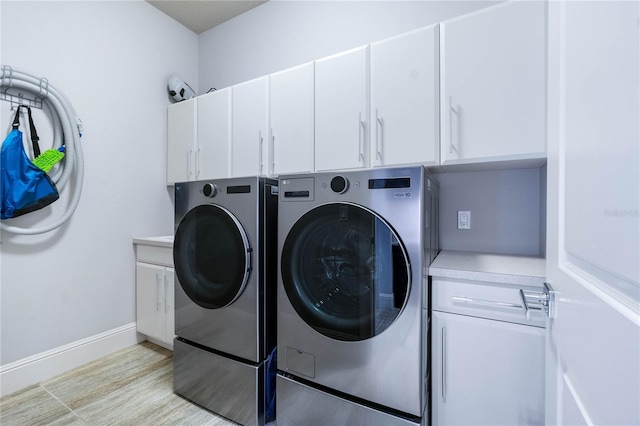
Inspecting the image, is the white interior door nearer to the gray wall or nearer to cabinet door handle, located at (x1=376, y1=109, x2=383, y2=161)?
cabinet door handle, located at (x1=376, y1=109, x2=383, y2=161)

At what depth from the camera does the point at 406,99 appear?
60.1 inches

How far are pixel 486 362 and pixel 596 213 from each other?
883 mm

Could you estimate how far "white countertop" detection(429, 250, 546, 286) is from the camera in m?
1.05

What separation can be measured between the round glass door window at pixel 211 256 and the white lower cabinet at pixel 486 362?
0.94 metres

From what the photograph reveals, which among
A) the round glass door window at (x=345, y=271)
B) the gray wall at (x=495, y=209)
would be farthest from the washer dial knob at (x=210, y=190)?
the gray wall at (x=495, y=209)

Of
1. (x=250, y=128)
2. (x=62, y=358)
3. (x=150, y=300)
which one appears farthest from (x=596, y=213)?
(x=62, y=358)

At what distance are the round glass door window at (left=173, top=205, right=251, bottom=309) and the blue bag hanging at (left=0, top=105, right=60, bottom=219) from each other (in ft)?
3.03

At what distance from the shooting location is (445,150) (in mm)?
1445

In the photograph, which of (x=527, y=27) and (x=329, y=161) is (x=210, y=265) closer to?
(x=329, y=161)

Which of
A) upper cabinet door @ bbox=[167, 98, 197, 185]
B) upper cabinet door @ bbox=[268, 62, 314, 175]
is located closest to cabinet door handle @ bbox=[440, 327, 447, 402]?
upper cabinet door @ bbox=[268, 62, 314, 175]

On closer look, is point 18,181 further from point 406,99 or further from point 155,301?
point 406,99

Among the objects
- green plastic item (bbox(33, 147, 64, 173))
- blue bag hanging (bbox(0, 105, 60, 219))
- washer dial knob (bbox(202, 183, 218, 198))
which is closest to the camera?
washer dial knob (bbox(202, 183, 218, 198))

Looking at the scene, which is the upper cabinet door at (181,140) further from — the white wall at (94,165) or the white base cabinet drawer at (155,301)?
the white base cabinet drawer at (155,301)

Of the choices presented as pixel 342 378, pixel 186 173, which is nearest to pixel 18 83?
pixel 186 173
